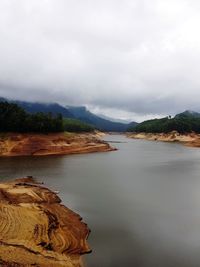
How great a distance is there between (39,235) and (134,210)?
482 inches

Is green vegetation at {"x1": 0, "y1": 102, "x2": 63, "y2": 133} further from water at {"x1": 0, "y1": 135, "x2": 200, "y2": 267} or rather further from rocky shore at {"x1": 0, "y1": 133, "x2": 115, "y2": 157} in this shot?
water at {"x1": 0, "y1": 135, "x2": 200, "y2": 267}

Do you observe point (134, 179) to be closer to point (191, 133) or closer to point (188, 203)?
point (188, 203)

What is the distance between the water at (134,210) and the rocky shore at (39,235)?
1198 millimetres

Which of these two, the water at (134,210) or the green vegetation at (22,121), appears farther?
the green vegetation at (22,121)

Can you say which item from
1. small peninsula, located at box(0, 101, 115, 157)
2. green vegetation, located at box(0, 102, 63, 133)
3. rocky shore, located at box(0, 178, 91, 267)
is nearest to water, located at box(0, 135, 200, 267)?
rocky shore, located at box(0, 178, 91, 267)

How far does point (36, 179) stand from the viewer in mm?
46750

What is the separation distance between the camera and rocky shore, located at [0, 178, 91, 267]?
56.7ft

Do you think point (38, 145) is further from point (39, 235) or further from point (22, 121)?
point (39, 235)

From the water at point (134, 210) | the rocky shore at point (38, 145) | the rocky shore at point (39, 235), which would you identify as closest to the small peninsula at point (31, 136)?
the rocky shore at point (38, 145)

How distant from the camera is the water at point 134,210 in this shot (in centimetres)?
2042

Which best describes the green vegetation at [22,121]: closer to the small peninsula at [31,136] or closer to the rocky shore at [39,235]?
the small peninsula at [31,136]

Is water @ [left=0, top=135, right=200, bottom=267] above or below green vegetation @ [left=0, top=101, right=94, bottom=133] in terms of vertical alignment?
below

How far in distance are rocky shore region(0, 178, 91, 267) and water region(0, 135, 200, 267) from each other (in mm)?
1198

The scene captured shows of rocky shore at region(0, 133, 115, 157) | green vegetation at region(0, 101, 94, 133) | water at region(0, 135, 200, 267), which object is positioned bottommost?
water at region(0, 135, 200, 267)
